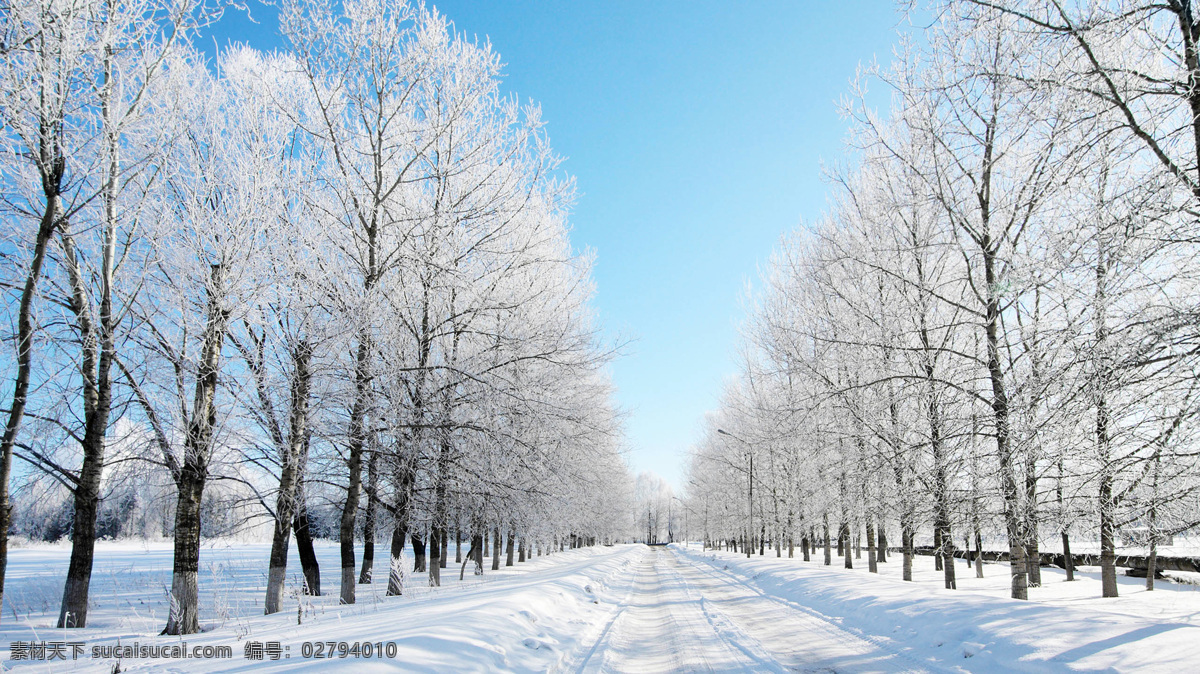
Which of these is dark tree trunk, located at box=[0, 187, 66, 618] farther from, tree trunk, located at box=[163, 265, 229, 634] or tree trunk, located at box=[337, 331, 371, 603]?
tree trunk, located at box=[337, 331, 371, 603]

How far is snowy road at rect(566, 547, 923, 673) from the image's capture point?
6523mm

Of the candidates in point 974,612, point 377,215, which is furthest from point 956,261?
point 377,215

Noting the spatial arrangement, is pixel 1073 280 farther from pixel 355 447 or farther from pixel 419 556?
pixel 419 556

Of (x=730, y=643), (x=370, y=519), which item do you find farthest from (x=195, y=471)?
(x=730, y=643)

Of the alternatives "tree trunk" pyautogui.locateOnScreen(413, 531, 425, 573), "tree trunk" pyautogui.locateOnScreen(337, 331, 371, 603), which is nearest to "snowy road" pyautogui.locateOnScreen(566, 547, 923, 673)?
"tree trunk" pyautogui.locateOnScreen(337, 331, 371, 603)

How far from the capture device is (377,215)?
1215cm

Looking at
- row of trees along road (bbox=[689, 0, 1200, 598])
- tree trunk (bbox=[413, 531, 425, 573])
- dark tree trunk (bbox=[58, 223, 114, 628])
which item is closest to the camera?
row of trees along road (bbox=[689, 0, 1200, 598])

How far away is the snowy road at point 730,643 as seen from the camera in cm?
652

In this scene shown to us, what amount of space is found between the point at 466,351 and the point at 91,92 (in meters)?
9.20

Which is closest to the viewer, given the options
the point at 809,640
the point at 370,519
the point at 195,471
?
the point at 809,640

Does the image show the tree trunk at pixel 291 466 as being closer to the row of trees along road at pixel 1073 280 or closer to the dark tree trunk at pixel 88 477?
the dark tree trunk at pixel 88 477

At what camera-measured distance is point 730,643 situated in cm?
789

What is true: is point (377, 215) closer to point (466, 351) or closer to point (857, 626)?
point (466, 351)

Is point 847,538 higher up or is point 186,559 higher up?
point 186,559
